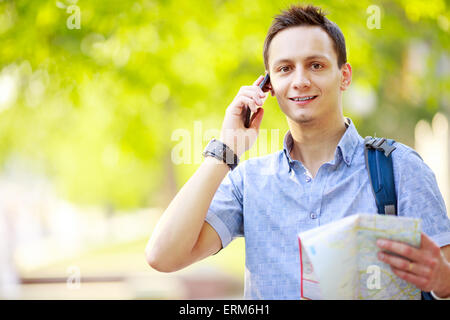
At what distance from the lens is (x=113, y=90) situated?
6.04 metres

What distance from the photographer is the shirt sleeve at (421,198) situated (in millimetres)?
1715

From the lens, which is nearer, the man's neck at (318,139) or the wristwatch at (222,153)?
the wristwatch at (222,153)

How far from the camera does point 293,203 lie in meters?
1.97

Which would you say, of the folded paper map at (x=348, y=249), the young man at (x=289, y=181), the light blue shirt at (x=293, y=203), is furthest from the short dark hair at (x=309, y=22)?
the folded paper map at (x=348, y=249)

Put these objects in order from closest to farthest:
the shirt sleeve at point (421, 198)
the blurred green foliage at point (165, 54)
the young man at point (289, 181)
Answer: the shirt sleeve at point (421, 198), the young man at point (289, 181), the blurred green foliage at point (165, 54)

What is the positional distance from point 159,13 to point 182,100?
135 cm

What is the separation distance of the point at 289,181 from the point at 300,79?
0.42 meters

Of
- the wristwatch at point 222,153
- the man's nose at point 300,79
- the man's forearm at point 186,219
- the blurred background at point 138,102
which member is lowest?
the man's forearm at point 186,219

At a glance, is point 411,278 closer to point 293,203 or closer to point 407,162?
point 407,162

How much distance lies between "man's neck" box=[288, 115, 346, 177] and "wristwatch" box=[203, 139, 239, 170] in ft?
1.05

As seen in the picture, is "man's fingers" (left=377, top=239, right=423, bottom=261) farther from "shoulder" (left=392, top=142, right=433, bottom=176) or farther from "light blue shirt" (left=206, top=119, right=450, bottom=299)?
"shoulder" (left=392, top=142, right=433, bottom=176)

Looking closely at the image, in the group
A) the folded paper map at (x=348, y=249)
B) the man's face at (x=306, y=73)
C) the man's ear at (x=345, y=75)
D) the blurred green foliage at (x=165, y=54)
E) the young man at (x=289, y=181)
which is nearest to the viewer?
the folded paper map at (x=348, y=249)

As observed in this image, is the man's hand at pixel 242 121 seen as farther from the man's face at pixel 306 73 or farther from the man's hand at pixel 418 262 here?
the man's hand at pixel 418 262

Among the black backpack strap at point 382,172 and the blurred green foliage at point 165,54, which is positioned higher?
the blurred green foliage at point 165,54
